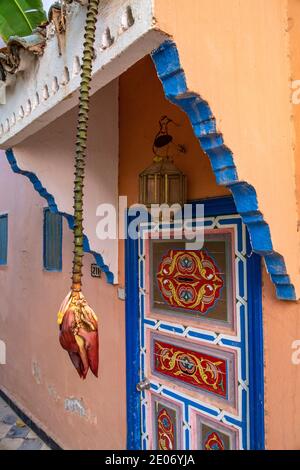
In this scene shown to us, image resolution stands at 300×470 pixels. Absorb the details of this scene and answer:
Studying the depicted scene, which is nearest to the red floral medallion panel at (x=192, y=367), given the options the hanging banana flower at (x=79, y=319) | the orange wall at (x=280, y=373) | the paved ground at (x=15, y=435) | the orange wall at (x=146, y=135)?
the orange wall at (x=280, y=373)

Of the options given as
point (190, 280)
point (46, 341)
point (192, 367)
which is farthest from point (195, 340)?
point (46, 341)

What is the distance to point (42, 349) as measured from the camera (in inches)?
161

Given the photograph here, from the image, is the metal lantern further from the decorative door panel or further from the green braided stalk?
the green braided stalk

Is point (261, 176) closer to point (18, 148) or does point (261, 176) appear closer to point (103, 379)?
point (18, 148)

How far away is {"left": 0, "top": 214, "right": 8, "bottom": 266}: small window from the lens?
17.5ft

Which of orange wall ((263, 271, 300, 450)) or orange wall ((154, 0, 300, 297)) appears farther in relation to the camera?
orange wall ((263, 271, 300, 450))

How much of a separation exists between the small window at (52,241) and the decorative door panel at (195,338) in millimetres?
1455

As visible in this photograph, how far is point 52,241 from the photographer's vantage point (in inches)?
153

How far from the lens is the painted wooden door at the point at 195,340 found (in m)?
1.96

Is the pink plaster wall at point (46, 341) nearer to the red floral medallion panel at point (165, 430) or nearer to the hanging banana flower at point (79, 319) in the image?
the red floral medallion panel at point (165, 430)

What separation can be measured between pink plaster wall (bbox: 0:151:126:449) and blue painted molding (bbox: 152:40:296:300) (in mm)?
1511

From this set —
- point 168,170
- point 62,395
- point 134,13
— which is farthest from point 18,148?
point 62,395

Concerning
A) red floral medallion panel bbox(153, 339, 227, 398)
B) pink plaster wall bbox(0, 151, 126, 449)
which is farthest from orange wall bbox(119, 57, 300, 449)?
pink plaster wall bbox(0, 151, 126, 449)

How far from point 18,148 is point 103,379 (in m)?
1.99
